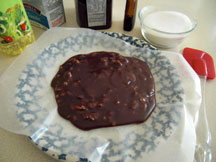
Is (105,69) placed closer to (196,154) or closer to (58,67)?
(58,67)

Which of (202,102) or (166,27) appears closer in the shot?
(202,102)

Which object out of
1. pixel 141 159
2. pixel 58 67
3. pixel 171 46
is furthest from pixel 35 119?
pixel 171 46

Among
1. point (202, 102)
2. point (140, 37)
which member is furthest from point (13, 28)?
point (202, 102)

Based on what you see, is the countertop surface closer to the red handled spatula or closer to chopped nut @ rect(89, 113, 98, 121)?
the red handled spatula

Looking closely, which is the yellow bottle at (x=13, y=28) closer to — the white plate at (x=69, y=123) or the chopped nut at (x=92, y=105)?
the white plate at (x=69, y=123)

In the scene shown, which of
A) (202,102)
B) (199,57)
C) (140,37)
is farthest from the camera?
(140,37)

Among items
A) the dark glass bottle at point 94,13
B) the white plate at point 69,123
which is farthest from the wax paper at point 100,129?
the dark glass bottle at point 94,13

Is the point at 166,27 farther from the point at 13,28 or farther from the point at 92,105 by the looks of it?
the point at 13,28
